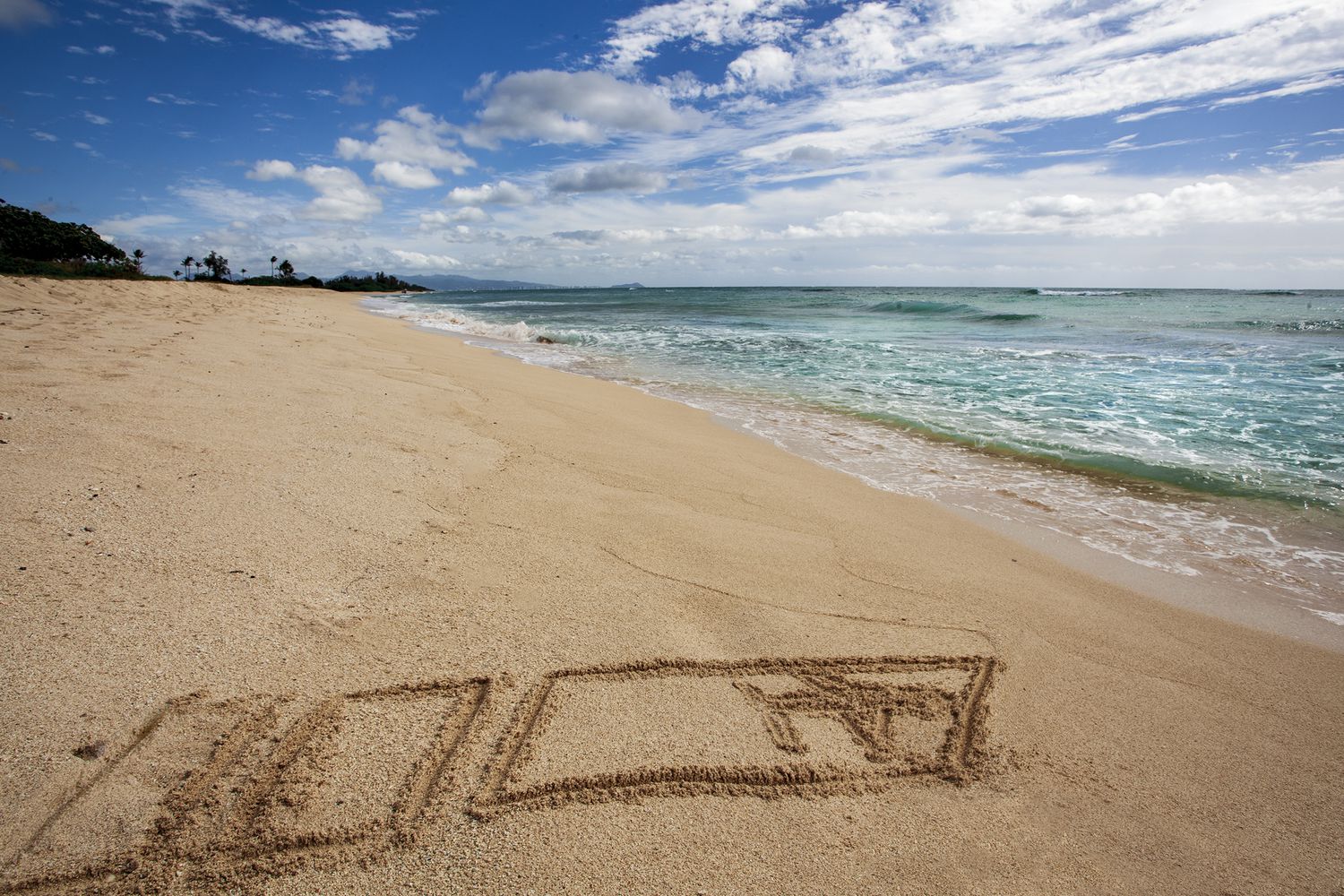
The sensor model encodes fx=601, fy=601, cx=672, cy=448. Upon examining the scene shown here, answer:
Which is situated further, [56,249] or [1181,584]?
[56,249]

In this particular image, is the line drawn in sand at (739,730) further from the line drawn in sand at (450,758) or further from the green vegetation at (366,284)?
the green vegetation at (366,284)

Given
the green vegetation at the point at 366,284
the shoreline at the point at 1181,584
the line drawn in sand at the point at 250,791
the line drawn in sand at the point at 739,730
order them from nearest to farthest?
the line drawn in sand at the point at 250,791
the line drawn in sand at the point at 739,730
the shoreline at the point at 1181,584
the green vegetation at the point at 366,284

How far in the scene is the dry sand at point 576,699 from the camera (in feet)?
5.56

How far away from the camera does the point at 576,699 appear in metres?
2.24

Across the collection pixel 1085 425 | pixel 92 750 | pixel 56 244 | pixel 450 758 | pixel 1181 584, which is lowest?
pixel 1181 584

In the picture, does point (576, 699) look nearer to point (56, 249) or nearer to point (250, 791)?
point (250, 791)

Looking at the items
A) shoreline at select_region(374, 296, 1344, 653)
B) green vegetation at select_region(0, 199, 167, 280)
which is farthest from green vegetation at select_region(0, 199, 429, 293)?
shoreline at select_region(374, 296, 1344, 653)

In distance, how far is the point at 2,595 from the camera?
2295 mm

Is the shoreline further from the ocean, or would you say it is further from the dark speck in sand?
the dark speck in sand

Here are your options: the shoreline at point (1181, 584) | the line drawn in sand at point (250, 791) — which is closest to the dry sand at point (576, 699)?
the line drawn in sand at point (250, 791)

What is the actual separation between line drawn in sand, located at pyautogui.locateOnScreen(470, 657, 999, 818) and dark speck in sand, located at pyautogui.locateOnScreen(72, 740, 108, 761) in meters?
1.13

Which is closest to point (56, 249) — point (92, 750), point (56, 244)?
point (56, 244)

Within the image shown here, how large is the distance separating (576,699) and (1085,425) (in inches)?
317

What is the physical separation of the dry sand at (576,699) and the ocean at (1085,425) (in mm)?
1283
